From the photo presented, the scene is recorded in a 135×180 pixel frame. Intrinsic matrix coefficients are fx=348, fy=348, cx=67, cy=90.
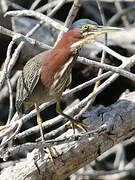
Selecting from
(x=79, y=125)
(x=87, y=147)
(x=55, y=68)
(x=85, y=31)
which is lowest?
(x=87, y=147)

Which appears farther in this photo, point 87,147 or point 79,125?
point 79,125

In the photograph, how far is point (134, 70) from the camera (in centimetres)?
337

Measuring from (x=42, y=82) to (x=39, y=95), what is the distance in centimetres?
12

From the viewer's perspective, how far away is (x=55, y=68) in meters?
2.37

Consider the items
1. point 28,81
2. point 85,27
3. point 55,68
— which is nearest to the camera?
point 85,27

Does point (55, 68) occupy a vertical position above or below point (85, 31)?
below

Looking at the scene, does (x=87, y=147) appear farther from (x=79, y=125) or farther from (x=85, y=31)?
(x=85, y=31)

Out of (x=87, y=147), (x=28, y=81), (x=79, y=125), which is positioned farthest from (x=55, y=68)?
(x=87, y=147)

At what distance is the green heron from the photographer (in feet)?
7.23

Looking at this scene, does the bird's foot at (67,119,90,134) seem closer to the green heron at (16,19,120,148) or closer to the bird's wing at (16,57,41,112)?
the green heron at (16,19,120,148)

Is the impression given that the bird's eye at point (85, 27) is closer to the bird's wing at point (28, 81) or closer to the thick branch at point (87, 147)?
the bird's wing at point (28, 81)

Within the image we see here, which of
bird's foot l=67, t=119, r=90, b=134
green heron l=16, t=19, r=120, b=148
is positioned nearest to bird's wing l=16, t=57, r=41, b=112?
green heron l=16, t=19, r=120, b=148

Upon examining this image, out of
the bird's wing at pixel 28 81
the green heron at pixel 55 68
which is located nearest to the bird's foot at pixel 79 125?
the green heron at pixel 55 68

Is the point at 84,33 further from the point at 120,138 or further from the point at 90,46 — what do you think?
the point at 90,46
